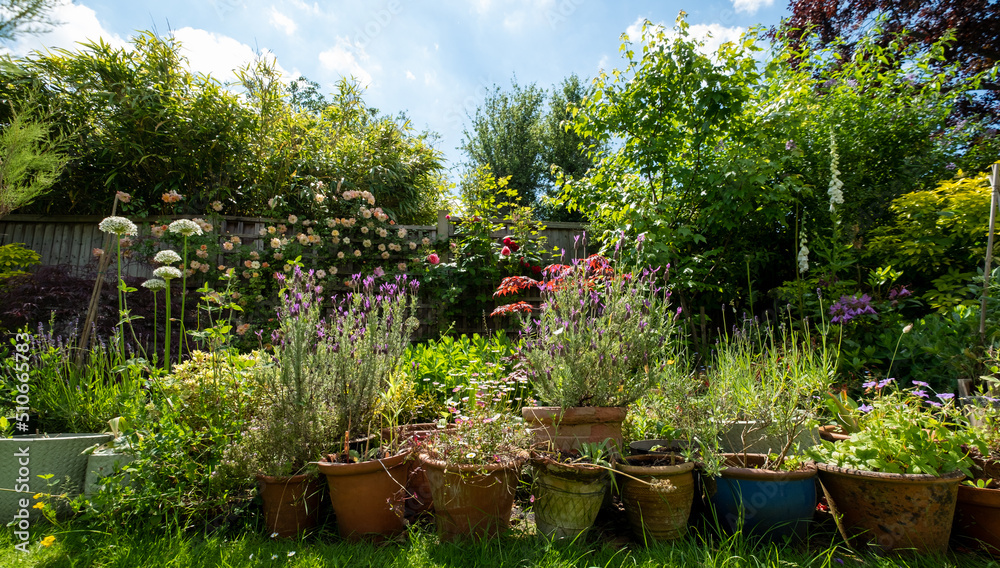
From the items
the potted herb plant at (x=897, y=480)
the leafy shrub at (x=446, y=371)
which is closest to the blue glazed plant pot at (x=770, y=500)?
the potted herb plant at (x=897, y=480)

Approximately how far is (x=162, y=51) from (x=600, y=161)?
17.0ft

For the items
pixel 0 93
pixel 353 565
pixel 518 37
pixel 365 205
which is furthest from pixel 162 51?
pixel 353 565

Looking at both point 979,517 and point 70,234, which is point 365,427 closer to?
point 979,517

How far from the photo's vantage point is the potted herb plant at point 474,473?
1.71 m

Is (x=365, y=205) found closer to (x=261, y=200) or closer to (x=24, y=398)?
(x=261, y=200)

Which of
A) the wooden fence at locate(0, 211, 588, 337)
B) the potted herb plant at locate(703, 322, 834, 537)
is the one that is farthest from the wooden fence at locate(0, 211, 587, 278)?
the potted herb plant at locate(703, 322, 834, 537)

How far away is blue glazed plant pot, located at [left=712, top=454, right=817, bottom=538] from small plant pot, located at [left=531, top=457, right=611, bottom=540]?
18.2 inches

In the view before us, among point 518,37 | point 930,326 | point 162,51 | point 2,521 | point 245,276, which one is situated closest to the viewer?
point 2,521

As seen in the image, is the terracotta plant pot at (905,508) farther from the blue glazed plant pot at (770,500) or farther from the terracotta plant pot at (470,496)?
the terracotta plant pot at (470,496)

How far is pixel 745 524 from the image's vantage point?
5.70ft

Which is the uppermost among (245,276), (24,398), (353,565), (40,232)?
(40,232)

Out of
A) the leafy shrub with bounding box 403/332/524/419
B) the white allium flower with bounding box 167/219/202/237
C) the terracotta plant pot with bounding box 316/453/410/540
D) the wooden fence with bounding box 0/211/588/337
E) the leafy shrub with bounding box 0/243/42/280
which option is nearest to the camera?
the terracotta plant pot with bounding box 316/453/410/540

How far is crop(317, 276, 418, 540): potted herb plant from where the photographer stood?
1826mm

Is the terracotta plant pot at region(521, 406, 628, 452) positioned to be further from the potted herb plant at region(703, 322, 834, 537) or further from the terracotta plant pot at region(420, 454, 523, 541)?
the potted herb plant at region(703, 322, 834, 537)
